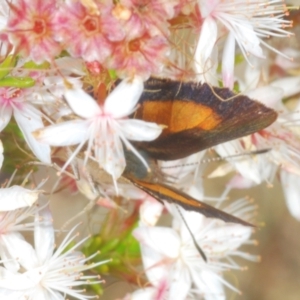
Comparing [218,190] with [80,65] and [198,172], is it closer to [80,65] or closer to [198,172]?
[198,172]

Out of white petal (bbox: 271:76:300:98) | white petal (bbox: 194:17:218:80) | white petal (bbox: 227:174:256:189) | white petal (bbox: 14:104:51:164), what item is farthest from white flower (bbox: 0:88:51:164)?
white petal (bbox: 271:76:300:98)

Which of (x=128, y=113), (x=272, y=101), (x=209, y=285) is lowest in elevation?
(x=209, y=285)

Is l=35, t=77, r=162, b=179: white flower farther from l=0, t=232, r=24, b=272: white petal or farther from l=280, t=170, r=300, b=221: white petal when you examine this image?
l=280, t=170, r=300, b=221: white petal

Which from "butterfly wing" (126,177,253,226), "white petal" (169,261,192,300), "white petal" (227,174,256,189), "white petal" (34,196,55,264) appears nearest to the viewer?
"butterfly wing" (126,177,253,226)

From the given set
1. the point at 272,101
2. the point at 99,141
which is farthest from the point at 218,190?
the point at 99,141

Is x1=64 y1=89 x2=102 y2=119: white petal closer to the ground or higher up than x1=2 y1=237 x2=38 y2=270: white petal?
higher up

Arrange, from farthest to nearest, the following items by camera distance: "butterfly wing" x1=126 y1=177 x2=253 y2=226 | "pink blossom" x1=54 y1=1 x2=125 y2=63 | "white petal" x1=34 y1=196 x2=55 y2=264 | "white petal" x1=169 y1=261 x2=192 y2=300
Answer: "white petal" x1=169 y1=261 x2=192 y2=300 → "white petal" x1=34 y1=196 x2=55 y2=264 → "butterfly wing" x1=126 y1=177 x2=253 y2=226 → "pink blossom" x1=54 y1=1 x2=125 y2=63

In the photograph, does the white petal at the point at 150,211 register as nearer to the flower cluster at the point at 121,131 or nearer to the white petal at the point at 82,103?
the flower cluster at the point at 121,131

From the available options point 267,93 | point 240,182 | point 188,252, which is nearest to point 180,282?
point 188,252

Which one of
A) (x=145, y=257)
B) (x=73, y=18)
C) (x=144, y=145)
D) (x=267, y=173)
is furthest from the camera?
(x=267, y=173)
